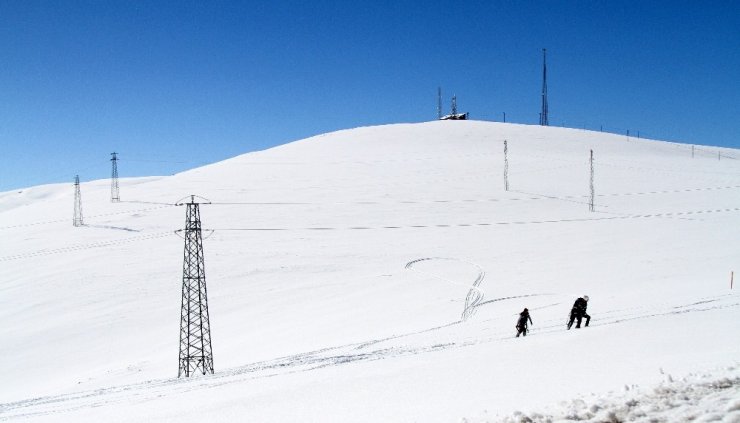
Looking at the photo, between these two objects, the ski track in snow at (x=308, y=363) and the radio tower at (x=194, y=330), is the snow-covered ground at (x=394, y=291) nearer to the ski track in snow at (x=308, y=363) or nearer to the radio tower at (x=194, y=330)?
the ski track in snow at (x=308, y=363)

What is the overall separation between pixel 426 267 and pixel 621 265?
1248 centimetres

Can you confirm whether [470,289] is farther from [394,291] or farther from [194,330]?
[194,330]

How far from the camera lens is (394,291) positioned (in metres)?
31.3

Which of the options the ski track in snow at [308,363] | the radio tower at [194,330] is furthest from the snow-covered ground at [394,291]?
the radio tower at [194,330]

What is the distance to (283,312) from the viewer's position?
29.3m

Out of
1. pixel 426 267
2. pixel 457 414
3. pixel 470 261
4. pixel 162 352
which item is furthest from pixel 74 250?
pixel 457 414

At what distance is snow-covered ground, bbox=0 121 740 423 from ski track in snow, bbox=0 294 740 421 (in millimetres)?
158

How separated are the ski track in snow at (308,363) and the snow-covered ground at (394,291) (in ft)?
0.52

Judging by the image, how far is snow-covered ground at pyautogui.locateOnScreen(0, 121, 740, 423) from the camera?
28.1 ft

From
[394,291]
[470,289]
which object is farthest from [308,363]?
[470,289]

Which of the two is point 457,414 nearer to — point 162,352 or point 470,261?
point 162,352

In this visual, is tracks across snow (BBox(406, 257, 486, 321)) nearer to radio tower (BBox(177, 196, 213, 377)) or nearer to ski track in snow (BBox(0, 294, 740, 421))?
ski track in snow (BBox(0, 294, 740, 421))

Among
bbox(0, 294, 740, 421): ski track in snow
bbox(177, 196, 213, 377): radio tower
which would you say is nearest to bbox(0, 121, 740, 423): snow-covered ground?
bbox(0, 294, 740, 421): ski track in snow

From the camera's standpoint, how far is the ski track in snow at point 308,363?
12464mm
